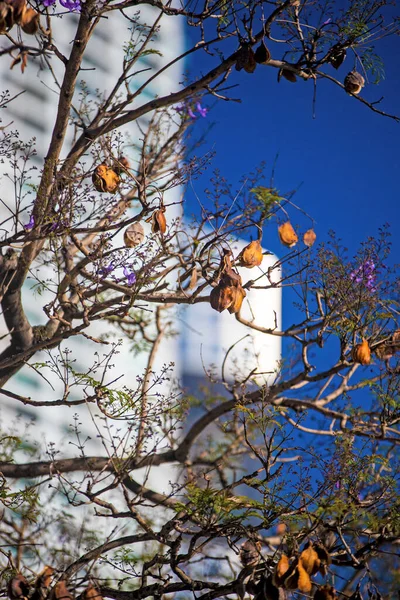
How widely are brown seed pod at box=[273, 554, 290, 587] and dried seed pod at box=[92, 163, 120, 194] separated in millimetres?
721

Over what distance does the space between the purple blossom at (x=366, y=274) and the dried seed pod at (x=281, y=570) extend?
26.9 inches

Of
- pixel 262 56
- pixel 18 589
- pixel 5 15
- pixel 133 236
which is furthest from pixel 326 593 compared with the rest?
pixel 5 15

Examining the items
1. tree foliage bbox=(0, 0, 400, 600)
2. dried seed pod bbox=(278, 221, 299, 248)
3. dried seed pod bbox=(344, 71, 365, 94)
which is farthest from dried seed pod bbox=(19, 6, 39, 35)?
dried seed pod bbox=(278, 221, 299, 248)

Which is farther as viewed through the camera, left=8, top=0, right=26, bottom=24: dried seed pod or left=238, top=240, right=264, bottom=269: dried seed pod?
left=238, top=240, right=264, bottom=269: dried seed pod

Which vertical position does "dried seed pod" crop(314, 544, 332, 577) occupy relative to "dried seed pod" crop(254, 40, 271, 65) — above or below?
below

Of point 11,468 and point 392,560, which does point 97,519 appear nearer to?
point 11,468

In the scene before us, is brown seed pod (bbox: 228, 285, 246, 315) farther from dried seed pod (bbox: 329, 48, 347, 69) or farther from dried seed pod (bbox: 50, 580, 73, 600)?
dried seed pod (bbox: 50, 580, 73, 600)

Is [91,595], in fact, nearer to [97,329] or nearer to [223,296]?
[223,296]

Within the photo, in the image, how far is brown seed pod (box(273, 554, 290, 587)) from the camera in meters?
1.23

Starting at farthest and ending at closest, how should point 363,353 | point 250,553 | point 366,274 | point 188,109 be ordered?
point 188,109, point 366,274, point 363,353, point 250,553

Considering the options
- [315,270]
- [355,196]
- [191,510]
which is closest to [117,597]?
[191,510]

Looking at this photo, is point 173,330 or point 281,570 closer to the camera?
point 281,570

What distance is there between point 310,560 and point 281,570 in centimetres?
5

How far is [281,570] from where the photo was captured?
1.23 metres
